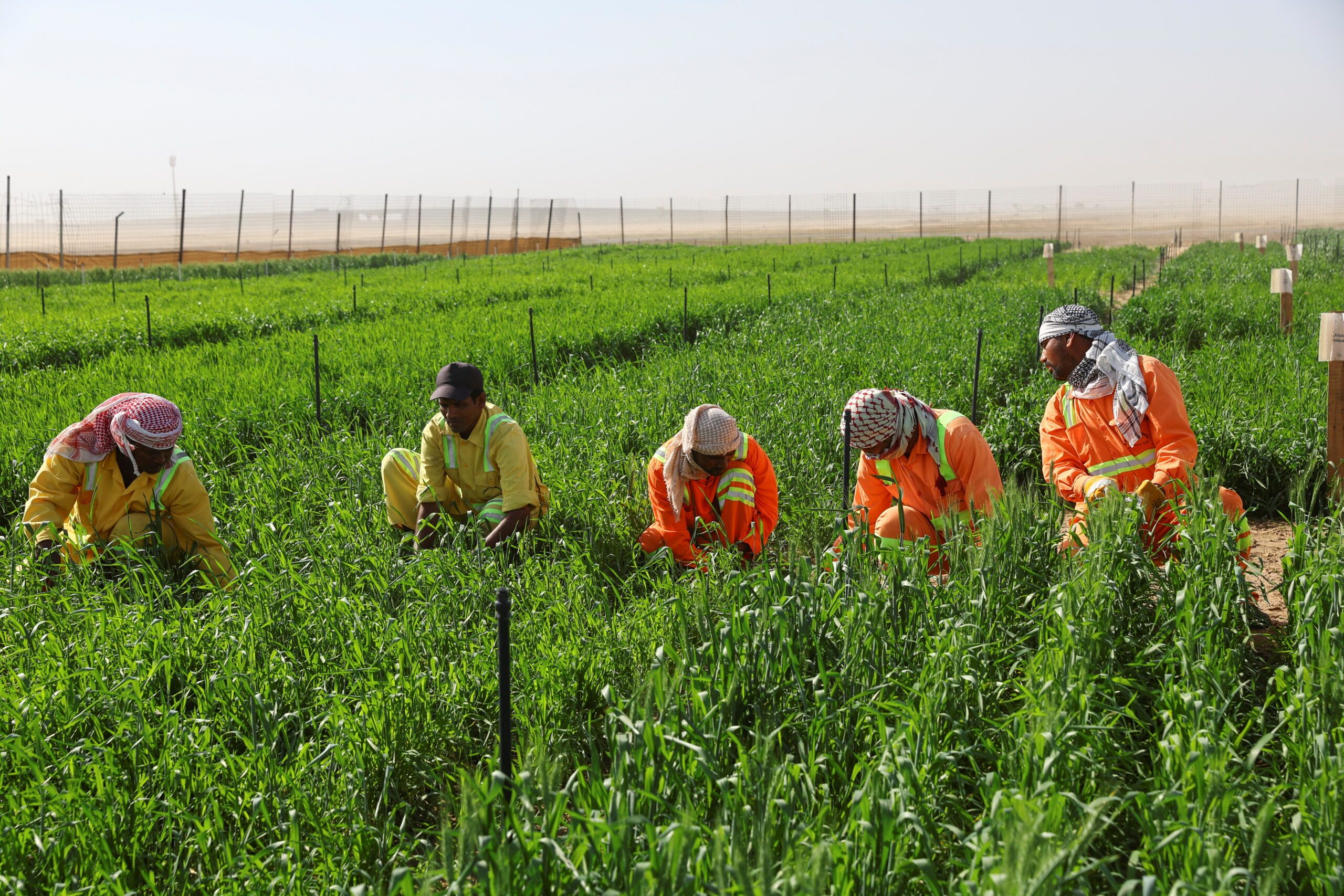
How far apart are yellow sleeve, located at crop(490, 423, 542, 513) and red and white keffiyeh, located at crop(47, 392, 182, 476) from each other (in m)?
1.38

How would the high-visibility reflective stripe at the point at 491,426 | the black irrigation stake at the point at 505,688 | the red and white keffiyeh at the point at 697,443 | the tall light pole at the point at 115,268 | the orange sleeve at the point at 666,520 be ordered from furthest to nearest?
the tall light pole at the point at 115,268 → the high-visibility reflective stripe at the point at 491,426 → the orange sleeve at the point at 666,520 → the red and white keffiyeh at the point at 697,443 → the black irrigation stake at the point at 505,688

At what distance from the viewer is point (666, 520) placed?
4426 mm

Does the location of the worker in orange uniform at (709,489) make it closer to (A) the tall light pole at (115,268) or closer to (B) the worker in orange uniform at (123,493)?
(B) the worker in orange uniform at (123,493)

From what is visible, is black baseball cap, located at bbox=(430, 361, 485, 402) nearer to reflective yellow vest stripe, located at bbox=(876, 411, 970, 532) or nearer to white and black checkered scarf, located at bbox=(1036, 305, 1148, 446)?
reflective yellow vest stripe, located at bbox=(876, 411, 970, 532)

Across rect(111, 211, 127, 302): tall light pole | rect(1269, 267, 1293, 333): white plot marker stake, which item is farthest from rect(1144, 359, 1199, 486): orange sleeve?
rect(111, 211, 127, 302): tall light pole

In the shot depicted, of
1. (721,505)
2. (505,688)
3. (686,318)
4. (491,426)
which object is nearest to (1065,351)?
(721,505)

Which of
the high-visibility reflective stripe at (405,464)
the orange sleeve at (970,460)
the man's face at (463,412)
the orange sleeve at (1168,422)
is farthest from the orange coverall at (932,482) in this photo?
the high-visibility reflective stripe at (405,464)

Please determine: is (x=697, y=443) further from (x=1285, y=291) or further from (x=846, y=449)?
(x=1285, y=291)

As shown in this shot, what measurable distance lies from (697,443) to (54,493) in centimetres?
281

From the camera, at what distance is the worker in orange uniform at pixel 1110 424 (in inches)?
155

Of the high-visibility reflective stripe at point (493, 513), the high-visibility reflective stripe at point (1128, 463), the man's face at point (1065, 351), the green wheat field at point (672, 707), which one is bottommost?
the green wheat field at point (672, 707)

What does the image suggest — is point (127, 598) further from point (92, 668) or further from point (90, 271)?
Answer: point (90, 271)

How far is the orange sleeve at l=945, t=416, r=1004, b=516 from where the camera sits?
4.02m

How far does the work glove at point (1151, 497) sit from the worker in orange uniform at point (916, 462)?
0.57m
